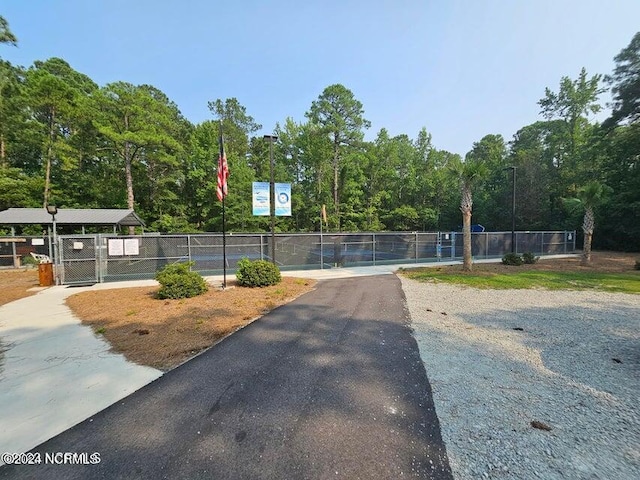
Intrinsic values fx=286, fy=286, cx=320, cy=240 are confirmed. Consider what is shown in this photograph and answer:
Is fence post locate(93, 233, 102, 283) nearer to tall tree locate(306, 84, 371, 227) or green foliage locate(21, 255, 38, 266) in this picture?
green foliage locate(21, 255, 38, 266)

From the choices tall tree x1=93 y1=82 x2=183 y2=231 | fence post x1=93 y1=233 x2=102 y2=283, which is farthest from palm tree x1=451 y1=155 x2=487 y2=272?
tall tree x1=93 y1=82 x2=183 y2=231

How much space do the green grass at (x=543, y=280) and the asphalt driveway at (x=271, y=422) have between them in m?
8.05

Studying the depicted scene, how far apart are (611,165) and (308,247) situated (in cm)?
3036

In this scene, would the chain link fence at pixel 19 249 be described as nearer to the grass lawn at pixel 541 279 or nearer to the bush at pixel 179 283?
the bush at pixel 179 283

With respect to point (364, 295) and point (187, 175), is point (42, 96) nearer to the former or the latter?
point (187, 175)

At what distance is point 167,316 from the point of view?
6523 mm

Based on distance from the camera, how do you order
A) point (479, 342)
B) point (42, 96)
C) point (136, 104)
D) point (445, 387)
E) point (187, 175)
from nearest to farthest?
point (445, 387), point (479, 342), point (42, 96), point (136, 104), point (187, 175)

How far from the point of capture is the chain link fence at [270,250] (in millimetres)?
11344

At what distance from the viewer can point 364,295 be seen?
8.94 meters

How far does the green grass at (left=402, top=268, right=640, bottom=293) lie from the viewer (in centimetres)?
997

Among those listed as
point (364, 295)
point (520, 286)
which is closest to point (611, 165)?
point (520, 286)

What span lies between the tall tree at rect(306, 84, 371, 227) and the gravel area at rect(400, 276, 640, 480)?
26.6 m

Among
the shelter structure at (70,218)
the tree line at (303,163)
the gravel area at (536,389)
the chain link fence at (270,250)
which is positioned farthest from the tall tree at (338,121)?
the gravel area at (536,389)

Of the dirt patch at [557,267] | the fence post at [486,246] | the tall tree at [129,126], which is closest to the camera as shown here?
the dirt patch at [557,267]
